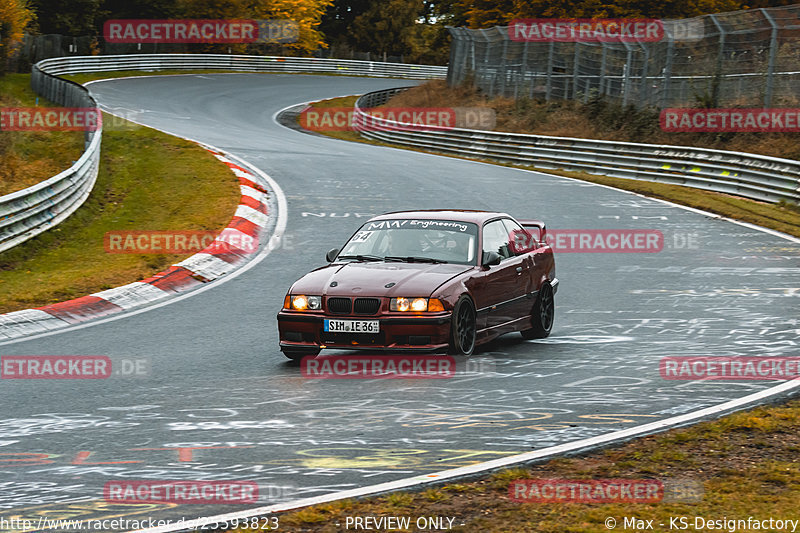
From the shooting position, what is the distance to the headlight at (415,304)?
Result: 9414mm

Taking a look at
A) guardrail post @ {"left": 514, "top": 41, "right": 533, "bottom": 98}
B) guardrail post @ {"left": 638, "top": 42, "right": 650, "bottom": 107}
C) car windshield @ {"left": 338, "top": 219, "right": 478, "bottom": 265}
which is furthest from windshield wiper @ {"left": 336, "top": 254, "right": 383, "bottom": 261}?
guardrail post @ {"left": 514, "top": 41, "right": 533, "bottom": 98}

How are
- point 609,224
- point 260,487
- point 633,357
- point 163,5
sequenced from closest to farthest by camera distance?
point 260,487 < point 633,357 < point 609,224 < point 163,5

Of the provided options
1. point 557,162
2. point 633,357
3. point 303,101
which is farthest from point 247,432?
point 303,101

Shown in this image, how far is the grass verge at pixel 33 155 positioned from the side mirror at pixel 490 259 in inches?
460

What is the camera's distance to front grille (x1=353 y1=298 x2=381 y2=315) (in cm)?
948

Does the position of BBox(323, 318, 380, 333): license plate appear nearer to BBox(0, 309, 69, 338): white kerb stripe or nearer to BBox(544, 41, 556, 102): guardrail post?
BBox(0, 309, 69, 338): white kerb stripe

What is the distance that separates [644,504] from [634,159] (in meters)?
23.1

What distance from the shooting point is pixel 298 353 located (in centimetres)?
982

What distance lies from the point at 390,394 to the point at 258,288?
5971 mm

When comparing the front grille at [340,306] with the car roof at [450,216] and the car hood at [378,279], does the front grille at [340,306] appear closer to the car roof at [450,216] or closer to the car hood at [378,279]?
the car hood at [378,279]

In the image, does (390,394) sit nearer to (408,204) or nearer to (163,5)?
(408,204)

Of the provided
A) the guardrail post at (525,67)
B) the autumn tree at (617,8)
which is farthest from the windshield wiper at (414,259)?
the autumn tree at (617,8)

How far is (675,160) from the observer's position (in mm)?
26719

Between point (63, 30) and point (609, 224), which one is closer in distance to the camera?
point (609, 224)
